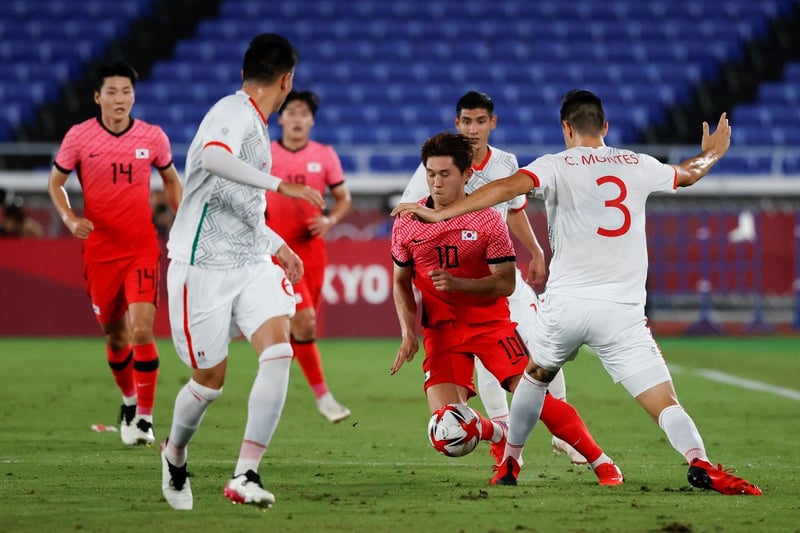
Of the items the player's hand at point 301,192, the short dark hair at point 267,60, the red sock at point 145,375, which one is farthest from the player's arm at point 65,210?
the player's hand at point 301,192

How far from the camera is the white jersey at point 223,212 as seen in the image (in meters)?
6.14

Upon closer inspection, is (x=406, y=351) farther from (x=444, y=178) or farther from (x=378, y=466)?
(x=378, y=466)

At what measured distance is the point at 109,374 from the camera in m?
13.7

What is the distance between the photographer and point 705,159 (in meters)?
6.82

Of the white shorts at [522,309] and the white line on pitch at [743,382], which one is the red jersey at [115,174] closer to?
the white shorts at [522,309]

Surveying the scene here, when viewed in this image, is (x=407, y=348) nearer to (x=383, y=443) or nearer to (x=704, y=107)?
(x=383, y=443)

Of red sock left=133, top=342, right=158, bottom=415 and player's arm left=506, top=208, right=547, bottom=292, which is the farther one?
red sock left=133, top=342, right=158, bottom=415

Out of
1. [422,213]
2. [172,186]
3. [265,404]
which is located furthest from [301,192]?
[172,186]

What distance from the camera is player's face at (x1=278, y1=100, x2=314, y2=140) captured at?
10648mm

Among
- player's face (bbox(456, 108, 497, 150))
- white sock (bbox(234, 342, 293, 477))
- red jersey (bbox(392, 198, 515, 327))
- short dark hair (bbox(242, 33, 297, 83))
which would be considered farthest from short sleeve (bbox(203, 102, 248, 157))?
player's face (bbox(456, 108, 497, 150))

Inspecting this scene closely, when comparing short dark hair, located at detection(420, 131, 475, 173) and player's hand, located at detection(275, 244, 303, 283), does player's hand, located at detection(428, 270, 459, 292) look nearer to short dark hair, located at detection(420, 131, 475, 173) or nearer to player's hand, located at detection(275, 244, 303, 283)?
short dark hair, located at detection(420, 131, 475, 173)

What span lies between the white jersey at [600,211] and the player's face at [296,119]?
4363 millimetres

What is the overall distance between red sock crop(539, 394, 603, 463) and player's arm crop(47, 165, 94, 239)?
3.22 m

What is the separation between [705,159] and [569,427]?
5.14ft
